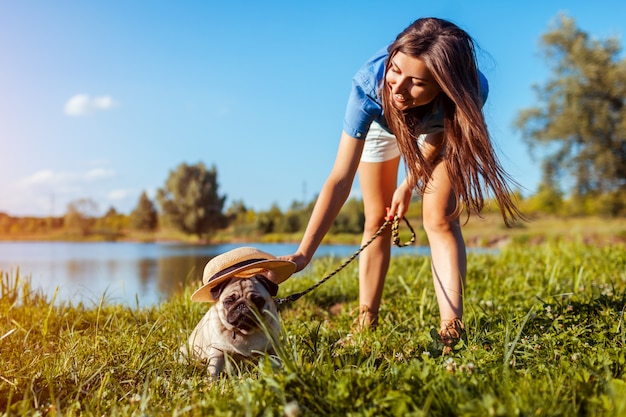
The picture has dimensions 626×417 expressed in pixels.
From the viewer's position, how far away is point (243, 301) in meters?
2.24

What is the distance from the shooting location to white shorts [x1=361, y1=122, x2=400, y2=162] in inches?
126

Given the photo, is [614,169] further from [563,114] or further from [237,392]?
[237,392]

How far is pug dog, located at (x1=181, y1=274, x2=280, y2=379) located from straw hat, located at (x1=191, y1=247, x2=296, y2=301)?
0.05 meters

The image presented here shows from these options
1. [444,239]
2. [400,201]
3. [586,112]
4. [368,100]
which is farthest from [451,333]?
[586,112]

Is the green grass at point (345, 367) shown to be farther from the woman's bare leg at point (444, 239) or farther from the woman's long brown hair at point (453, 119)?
the woman's long brown hair at point (453, 119)

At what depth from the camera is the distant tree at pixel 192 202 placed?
21.2 m

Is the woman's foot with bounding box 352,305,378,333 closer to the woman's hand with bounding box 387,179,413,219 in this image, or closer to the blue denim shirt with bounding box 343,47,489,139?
the woman's hand with bounding box 387,179,413,219

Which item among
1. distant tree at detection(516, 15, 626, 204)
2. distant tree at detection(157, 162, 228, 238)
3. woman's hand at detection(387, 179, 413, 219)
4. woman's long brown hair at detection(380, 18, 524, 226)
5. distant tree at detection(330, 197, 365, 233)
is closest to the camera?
woman's long brown hair at detection(380, 18, 524, 226)

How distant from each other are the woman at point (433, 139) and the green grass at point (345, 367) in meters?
0.36

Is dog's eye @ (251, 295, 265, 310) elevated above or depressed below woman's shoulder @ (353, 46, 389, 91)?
below

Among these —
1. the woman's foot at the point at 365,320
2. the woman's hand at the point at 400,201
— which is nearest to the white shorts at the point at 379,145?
the woman's hand at the point at 400,201

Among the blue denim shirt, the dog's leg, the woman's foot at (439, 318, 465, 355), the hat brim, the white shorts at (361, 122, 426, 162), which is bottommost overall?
the dog's leg

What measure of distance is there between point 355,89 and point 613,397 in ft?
6.51

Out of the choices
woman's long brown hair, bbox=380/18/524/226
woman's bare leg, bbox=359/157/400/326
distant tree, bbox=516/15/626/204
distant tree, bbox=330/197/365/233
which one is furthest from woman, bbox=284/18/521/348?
distant tree, bbox=516/15/626/204
